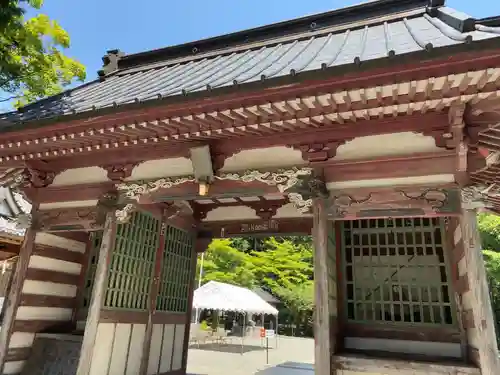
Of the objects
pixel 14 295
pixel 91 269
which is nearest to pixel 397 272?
pixel 91 269

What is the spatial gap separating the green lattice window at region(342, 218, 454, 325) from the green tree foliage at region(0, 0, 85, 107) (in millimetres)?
7028

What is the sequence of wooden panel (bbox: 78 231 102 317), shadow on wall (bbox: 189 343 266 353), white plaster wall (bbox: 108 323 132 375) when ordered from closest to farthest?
white plaster wall (bbox: 108 323 132 375), wooden panel (bbox: 78 231 102 317), shadow on wall (bbox: 189 343 266 353)

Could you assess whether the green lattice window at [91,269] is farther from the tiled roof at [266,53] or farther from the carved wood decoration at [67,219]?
the tiled roof at [266,53]

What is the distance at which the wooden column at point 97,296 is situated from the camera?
4887mm

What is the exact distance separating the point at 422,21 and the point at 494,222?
14697mm

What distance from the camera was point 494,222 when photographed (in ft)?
55.8

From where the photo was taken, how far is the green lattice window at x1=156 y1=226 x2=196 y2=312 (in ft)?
22.4

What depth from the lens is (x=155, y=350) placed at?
648 centimetres

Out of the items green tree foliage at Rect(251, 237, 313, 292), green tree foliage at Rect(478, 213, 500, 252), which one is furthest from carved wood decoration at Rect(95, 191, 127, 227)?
green tree foliage at Rect(251, 237, 313, 292)

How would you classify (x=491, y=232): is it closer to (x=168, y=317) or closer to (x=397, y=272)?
(x=397, y=272)

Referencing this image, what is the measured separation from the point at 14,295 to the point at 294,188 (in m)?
4.88

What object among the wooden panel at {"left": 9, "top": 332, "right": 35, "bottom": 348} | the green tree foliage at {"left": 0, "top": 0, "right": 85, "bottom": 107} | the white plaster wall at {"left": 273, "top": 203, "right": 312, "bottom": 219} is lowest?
the wooden panel at {"left": 9, "top": 332, "right": 35, "bottom": 348}

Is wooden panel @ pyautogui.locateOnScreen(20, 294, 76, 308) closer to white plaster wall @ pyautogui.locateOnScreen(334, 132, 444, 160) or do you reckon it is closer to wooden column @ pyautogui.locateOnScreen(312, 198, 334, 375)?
wooden column @ pyautogui.locateOnScreen(312, 198, 334, 375)

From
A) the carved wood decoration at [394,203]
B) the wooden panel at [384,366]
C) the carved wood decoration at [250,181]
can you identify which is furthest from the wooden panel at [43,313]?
the carved wood decoration at [394,203]
